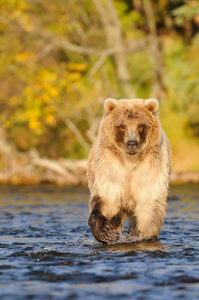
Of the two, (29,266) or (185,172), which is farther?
(185,172)

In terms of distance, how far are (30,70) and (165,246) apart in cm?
1668

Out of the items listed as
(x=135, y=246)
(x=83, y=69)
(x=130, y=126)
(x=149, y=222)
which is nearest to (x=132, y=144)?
(x=130, y=126)

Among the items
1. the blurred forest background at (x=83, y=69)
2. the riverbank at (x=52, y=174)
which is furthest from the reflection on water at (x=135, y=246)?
the blurred forest background at (x=83, y=69)

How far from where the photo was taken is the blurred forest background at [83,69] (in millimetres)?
23156

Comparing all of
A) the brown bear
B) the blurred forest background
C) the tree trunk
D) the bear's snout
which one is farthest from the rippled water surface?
the tree trunk

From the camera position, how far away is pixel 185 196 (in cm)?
1571

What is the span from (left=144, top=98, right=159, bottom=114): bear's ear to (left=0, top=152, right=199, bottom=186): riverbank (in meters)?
13.5

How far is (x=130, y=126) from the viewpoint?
734 centimetres

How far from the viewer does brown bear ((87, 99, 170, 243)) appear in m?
7.45

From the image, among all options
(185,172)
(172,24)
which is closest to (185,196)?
(185,172)

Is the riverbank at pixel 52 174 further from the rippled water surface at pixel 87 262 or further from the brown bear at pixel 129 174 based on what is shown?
the brown bear at pixel 129 174

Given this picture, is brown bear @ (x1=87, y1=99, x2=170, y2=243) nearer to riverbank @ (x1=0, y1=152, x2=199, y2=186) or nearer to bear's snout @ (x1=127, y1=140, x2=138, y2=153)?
bear's snout @ (x1=127, y1=140, x2=138, y2=153)

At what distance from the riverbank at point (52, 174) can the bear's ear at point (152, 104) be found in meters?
13.5

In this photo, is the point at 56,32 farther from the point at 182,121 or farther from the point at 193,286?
the point at 193,286
